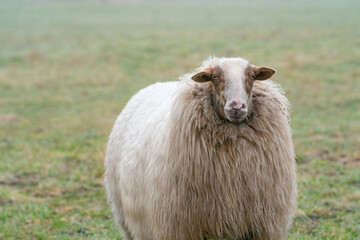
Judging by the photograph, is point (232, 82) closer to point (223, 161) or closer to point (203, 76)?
point (203, 76)

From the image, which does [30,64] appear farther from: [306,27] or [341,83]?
[306,27]

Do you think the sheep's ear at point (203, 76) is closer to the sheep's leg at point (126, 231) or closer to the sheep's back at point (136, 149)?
the sheep's back at point (136, 149)

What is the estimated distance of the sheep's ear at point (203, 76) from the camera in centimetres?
409

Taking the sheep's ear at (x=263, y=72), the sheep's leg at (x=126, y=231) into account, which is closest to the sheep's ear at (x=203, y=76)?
the sheep's ear at (x=263, y=72)

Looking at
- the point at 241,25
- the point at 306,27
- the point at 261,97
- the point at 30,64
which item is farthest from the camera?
the point at 241,25

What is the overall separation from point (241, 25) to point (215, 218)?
2911cm

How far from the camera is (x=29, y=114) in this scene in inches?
499

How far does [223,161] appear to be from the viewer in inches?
158

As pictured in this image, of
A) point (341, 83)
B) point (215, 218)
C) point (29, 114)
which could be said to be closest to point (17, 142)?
point (29, 114)

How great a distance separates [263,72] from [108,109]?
8.95 m

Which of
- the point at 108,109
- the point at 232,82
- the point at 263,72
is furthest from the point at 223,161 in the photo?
the point at 108,109

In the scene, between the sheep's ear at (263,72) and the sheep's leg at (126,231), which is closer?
the sheep's ear at (263,72)

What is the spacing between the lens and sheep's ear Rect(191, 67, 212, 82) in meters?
4.09

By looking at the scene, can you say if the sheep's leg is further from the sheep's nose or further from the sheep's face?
the sheep's nose
